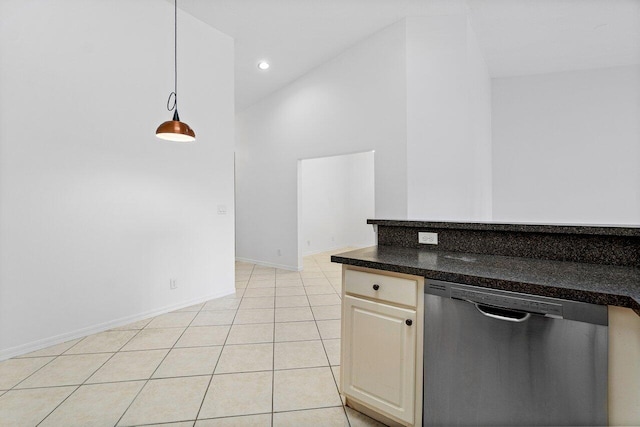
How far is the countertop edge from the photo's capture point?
91cm

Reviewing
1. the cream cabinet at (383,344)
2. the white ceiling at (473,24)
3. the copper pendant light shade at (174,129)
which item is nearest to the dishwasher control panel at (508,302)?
the cream cabinet at (383,344)

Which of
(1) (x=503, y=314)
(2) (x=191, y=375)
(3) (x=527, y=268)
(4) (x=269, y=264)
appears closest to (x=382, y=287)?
(1) (x=503, y=314)

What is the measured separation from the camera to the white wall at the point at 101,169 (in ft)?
7.50

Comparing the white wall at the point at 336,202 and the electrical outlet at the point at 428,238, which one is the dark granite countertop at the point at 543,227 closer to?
the electrical outlet at the point at 428,238

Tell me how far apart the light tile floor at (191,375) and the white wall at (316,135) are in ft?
7.16

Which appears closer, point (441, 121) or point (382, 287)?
point (382, 287)

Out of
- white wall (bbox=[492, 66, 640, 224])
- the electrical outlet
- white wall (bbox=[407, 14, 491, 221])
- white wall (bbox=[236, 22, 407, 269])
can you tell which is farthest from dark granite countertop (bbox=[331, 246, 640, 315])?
white wall (bbox=[492, 66, 640, 224])

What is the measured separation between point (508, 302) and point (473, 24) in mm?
4118

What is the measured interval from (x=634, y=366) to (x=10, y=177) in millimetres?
3669

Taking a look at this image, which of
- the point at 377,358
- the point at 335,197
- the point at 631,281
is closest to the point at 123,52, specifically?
the point at 377,358

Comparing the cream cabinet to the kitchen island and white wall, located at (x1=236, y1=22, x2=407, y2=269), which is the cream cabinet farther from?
white wall, located at (x1=236, y1=22, x2=407, y2=269)

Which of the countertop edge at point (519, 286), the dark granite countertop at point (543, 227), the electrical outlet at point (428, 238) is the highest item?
the dark granite countertop at point (543, 227)

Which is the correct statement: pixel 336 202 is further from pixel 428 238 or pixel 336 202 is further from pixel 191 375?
pixel 191 375

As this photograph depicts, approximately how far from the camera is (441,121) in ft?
12.1
